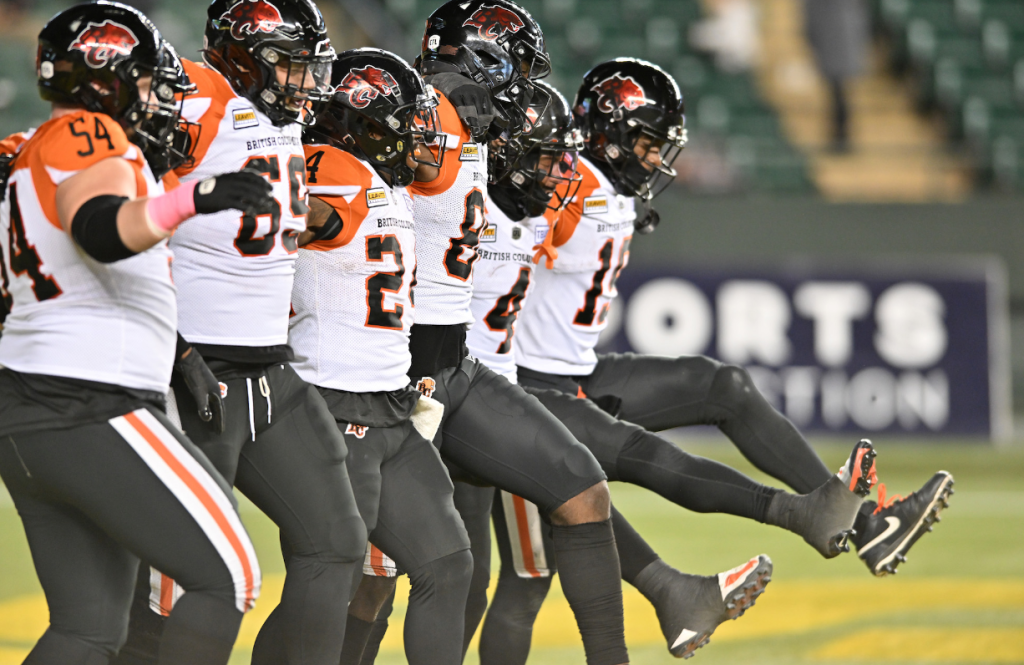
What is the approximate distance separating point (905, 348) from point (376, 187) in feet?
24.2

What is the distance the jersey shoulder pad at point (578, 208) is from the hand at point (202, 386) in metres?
1.74

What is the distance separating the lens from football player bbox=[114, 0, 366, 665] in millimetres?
3213

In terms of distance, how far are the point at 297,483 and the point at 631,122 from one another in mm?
2061

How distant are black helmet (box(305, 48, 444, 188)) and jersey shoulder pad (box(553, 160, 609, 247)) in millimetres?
1011

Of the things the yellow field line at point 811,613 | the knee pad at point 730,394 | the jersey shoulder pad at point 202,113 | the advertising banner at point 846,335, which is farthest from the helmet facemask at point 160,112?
the advertising banner at point 846,335

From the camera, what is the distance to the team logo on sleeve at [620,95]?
15.4 feet

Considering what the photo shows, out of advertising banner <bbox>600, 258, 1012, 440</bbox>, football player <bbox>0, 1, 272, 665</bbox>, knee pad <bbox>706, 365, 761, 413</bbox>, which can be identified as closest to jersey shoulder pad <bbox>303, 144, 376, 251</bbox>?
football player <bbox>0, 1, 272, 665</bbox>

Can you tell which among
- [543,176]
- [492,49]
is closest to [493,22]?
[492,49]

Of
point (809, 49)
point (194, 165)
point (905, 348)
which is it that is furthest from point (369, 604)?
point (809, 49)

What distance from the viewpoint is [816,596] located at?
6086mm

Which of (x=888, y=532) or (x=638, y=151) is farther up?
(x=638, y=151)

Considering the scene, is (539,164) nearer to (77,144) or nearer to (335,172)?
(335,172)

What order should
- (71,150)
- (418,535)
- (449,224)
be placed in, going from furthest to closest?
1. (449,224)
2. (418,535)
3. (71,150)

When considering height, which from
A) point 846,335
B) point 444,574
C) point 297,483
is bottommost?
point 846,335
